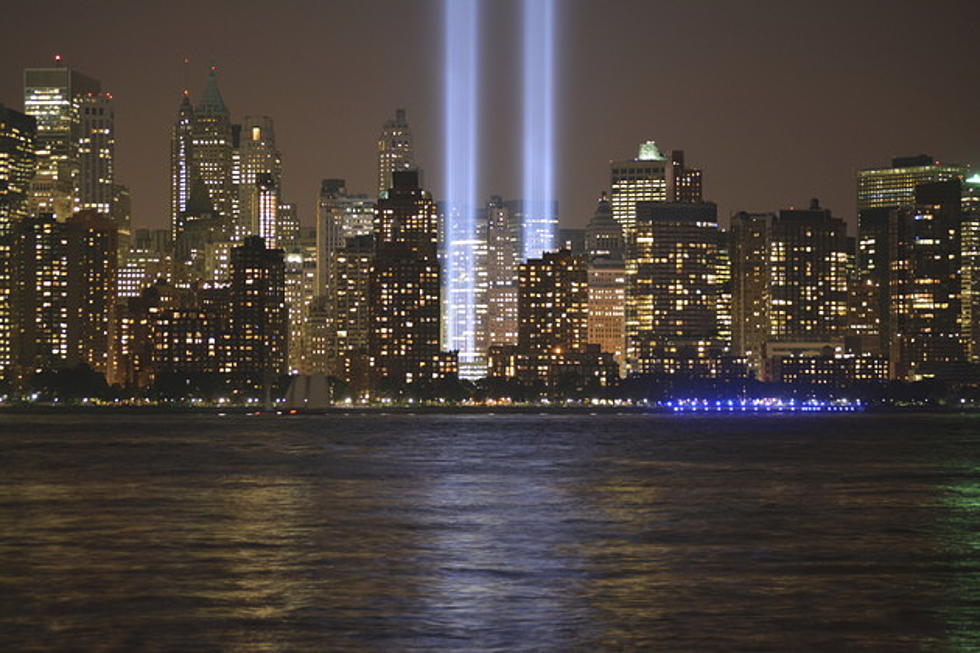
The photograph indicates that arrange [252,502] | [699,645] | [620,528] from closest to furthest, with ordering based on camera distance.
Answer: [699,645] < [620,528] < [252,502]

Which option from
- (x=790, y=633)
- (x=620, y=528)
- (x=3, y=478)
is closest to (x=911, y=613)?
(x=790, y=633)

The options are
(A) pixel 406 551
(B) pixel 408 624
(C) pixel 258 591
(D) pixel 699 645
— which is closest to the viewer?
(D) pixel 699 645

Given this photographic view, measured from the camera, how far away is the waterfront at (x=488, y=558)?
42562 mm

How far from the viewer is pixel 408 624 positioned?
43.6m

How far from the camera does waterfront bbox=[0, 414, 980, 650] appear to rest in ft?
140

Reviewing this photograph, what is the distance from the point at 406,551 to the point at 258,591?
11.7 m

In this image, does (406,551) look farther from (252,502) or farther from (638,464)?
(638,464)

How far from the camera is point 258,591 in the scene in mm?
48969

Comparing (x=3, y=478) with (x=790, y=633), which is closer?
(x=790, y=633)

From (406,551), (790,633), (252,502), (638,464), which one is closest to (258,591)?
(406,551)

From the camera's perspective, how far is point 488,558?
190 ft

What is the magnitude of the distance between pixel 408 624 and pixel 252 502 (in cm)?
4144

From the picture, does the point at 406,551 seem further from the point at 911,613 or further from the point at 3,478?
the point at 3,478

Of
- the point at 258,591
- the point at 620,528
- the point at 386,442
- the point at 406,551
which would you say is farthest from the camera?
the point at 386,442
